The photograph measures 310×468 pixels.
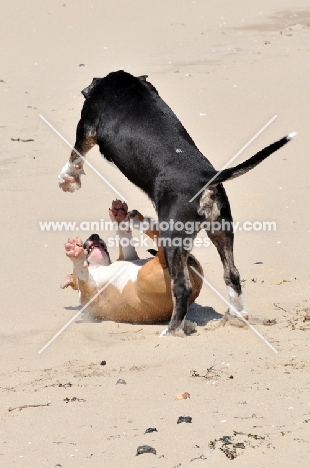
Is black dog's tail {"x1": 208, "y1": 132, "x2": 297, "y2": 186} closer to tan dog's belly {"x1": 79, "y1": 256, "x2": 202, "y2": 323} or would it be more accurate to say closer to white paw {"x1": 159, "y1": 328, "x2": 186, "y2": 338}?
tan dog's belly {"x1": 79, "y1": 256, "x2": 202, "y2": 323}

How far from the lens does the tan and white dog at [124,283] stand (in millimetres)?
6266

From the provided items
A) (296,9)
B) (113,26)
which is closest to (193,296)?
(113,26)

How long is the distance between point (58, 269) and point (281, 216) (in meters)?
2.32

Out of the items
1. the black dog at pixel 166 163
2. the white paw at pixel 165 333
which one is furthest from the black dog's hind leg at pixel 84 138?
the white paw at pixel 165 333

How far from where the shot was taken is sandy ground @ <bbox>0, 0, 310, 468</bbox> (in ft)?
14.4

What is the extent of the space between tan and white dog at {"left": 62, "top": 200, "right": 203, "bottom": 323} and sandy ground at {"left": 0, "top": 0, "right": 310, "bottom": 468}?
12 cm

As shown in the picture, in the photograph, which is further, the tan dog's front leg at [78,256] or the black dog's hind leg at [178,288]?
the tan dog's front leg at [78,256]

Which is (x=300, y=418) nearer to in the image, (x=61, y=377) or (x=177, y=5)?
(x=61, y=377)

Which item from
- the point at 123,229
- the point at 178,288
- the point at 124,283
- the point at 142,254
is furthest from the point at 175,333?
the point at 142,254

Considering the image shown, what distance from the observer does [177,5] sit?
19.5m

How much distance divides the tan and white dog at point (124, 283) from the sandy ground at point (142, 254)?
4.7 inches

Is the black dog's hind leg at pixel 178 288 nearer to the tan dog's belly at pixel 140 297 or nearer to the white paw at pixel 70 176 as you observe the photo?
the tan dog's belly at pixel 140 297

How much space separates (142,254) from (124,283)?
5.14ft

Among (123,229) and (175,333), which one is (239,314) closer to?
Result: (175,333)
